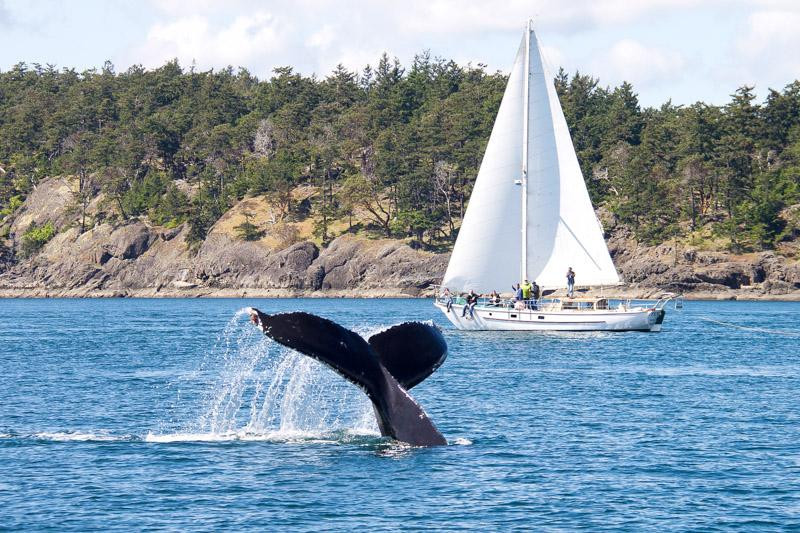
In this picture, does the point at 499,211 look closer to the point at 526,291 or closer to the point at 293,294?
the point at 526,291

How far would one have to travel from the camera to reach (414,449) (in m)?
25.8

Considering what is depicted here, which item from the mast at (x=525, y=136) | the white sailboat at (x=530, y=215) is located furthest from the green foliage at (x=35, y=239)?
the mast at (x=525, y=136)

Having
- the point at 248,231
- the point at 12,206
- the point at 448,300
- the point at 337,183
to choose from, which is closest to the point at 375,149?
the point at 337,183

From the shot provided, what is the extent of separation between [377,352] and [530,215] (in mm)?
47547

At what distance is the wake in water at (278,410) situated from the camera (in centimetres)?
2892

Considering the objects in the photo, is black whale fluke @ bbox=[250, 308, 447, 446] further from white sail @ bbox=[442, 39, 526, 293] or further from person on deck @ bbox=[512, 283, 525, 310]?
white sail @ bbox=[442, 39, 526, 293]

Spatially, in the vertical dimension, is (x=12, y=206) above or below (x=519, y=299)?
above

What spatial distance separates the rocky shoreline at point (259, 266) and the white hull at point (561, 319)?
151 ft

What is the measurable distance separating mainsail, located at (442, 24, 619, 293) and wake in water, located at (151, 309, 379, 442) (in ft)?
73.7

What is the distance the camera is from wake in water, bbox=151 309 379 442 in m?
28.9

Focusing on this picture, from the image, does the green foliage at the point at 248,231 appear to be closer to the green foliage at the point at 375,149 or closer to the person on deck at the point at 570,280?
the green foliage at the point at 375,149

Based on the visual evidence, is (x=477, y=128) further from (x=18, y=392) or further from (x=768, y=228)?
(x=18, y=392)

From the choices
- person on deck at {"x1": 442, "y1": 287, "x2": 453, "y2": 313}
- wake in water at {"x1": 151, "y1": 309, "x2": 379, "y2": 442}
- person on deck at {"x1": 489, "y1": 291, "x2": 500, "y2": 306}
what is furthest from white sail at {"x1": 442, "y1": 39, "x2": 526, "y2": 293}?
wake in water at {"x1": 151, "y1": 309, "x2": 379, "y2": 442}

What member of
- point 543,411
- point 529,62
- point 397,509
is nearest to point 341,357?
point 397,509
